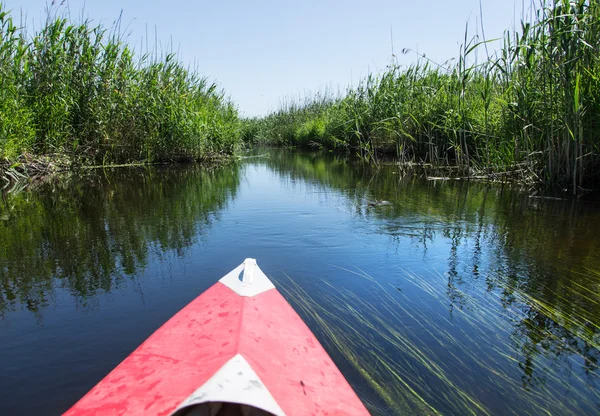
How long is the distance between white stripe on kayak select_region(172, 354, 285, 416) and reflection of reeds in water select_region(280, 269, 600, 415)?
2.24ft

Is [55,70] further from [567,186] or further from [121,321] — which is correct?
[567,186]

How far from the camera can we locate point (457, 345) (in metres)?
2.03

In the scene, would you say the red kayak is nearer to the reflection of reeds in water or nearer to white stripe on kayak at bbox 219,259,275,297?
white stripe on kayak at bbox 219,259,275,297

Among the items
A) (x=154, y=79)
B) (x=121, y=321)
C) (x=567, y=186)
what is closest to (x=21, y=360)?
(x=121, y=321)

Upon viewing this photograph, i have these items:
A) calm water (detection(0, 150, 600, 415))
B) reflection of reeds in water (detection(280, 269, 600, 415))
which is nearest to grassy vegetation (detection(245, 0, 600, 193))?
calm water (detection(0, 150, 600, 415))

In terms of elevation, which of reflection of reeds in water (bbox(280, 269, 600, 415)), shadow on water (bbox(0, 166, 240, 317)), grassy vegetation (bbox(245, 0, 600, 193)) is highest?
grassy vegetation (bbox(245, 0, 600, 193))

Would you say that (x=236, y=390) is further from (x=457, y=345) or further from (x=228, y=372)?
(x=457, y=345)

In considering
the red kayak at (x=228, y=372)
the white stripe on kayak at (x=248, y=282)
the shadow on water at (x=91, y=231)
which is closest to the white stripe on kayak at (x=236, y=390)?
the red kayak at (x=228, y=372)

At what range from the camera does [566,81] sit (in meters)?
4.79

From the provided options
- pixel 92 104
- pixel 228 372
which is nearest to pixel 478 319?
pixel 228 372

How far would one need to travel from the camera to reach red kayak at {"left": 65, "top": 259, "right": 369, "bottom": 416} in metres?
1.12

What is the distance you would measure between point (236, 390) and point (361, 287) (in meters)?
1.76

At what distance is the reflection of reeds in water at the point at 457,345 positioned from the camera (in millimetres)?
1643

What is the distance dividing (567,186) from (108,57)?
29.0ft
